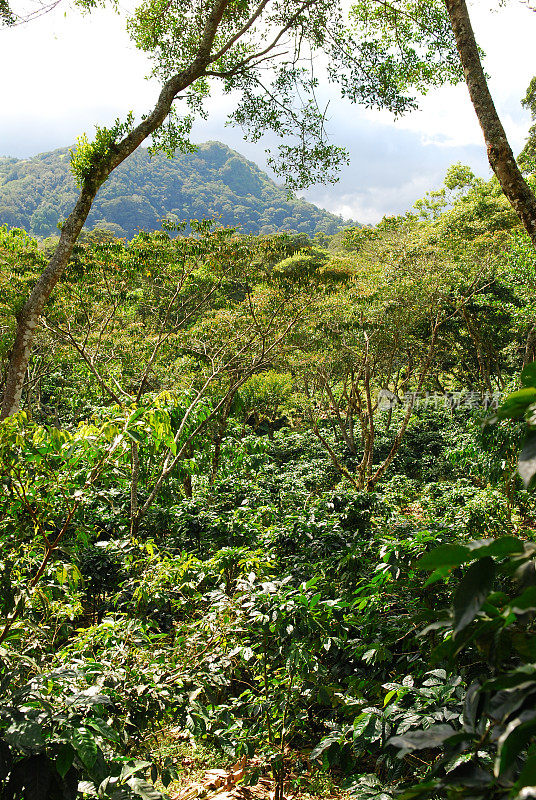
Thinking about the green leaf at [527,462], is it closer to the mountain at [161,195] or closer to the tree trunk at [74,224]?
the tree trunk at [74,224]

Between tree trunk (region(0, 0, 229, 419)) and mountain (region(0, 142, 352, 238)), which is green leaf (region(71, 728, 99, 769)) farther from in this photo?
mountain (region(0, 142, 352, 238))

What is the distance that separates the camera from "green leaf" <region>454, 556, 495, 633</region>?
0.49 meters

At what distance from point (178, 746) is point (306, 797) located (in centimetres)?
102

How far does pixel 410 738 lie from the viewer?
23.3 inches

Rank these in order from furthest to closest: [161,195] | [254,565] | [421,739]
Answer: [161,195]
[254,565]
[421,739]

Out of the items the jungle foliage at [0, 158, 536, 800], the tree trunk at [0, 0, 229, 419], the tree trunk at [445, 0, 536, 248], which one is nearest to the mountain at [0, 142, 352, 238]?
the jungle foliage at [0, 158, 536, 800]

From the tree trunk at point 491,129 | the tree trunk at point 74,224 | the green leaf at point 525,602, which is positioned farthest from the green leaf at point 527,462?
the tree trunk at point 74,224

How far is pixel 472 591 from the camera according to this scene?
1.67 feet

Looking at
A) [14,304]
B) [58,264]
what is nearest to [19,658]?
[58,264]

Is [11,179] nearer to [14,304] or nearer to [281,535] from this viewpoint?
[14,304]

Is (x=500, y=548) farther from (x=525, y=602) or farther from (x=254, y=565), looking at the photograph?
(x=254, y=565)

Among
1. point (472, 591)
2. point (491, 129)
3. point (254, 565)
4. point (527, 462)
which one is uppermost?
point (491, 129)

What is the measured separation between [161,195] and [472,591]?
92811 millimetres

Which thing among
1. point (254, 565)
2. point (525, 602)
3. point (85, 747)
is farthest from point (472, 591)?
point (254, 565)
